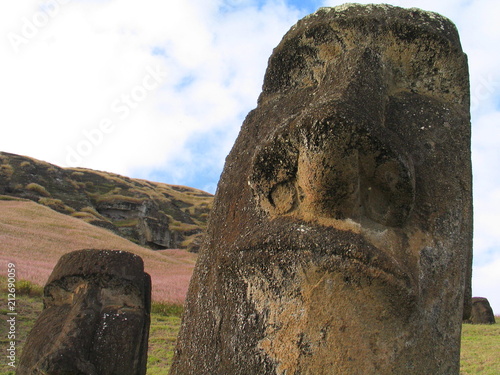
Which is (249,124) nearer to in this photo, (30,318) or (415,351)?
(415,351)

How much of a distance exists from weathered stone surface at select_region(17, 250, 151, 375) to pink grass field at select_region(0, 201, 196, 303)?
8.99 m

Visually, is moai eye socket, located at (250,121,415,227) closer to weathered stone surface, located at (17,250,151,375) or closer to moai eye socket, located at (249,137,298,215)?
moai eye socket, located at (249,137,298,215)

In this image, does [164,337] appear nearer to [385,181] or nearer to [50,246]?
[385,181]

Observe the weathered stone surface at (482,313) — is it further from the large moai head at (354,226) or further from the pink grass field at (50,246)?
the large moai head at (354,226)

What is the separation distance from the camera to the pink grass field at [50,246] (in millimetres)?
14474

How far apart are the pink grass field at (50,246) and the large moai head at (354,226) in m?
11.3

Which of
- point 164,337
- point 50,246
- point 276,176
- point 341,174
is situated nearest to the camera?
point 341,174

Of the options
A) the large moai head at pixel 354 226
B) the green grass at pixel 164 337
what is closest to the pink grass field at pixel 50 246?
the green grass at pixel 164 337

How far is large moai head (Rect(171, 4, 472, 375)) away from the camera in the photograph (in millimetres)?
1849

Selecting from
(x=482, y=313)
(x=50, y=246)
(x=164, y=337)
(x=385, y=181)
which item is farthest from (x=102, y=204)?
(x=385, y=181)

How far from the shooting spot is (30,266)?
14.7m

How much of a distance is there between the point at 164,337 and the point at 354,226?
851 cm

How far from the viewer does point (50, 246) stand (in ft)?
69.8

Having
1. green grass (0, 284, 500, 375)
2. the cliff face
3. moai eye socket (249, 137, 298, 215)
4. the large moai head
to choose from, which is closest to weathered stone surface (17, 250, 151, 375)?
the large moai head
